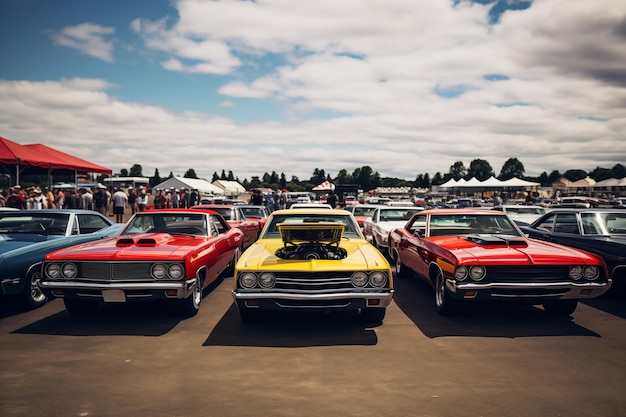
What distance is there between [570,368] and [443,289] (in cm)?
204

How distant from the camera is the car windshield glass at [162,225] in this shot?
799cm

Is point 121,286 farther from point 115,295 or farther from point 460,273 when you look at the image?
point 460,273

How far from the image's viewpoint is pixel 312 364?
460 centimetres

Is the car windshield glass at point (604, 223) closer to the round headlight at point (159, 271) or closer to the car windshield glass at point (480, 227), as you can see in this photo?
the car windshield glass at point (480, 227)

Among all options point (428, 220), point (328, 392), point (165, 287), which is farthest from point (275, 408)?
point (428, 220)

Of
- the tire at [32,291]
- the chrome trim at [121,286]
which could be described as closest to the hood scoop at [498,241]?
the chrome trim at [121,286]

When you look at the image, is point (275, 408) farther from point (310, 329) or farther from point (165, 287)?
point (165, 287)

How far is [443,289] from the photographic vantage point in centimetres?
638

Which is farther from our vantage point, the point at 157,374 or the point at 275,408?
the point at 157,374

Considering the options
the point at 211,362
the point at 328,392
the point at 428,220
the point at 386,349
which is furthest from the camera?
the point at 428,220

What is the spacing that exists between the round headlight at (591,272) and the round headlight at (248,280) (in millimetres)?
4209

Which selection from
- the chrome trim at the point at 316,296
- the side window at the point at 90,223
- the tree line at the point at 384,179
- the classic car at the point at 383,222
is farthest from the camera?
the tree line at the point at 384,179

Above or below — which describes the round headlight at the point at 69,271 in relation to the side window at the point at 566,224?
below

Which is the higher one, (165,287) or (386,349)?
(165,287)
